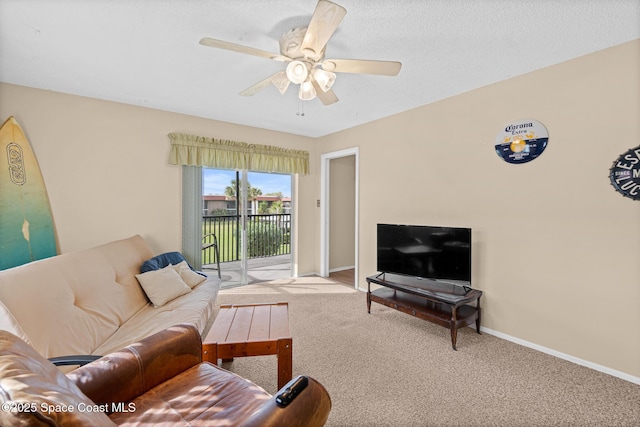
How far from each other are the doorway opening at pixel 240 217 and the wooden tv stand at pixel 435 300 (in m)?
2.19

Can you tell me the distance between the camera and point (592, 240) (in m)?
2.15

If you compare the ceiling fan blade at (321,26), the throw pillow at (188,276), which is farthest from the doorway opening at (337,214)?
the ceiling fan blade at (321,26)

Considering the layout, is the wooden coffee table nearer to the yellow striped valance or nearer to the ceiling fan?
the ceiling fan

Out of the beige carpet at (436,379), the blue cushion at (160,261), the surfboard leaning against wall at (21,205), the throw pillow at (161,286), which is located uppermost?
the surfboard leaning against wall at (21,205)

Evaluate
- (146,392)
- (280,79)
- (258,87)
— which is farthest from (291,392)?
(258,87)

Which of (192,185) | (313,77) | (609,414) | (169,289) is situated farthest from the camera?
(192,185)

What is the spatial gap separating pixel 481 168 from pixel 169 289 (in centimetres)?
333

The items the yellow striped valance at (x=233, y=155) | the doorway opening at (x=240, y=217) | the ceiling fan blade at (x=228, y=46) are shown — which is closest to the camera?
the ceiling fan blade at (x=228, y=46)

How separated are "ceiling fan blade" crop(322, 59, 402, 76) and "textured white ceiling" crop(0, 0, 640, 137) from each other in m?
0.26

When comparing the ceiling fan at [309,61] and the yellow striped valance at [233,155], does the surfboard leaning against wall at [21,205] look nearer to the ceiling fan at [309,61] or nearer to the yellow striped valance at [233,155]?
the yellow striped valance at [233,155]

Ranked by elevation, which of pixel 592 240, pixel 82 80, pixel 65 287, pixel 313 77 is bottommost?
pixel 65 287

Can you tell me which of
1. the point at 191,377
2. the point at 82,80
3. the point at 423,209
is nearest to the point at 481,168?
the point at 423,209

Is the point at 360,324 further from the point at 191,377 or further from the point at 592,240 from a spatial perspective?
the point at 592,240

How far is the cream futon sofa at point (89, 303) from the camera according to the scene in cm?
157
